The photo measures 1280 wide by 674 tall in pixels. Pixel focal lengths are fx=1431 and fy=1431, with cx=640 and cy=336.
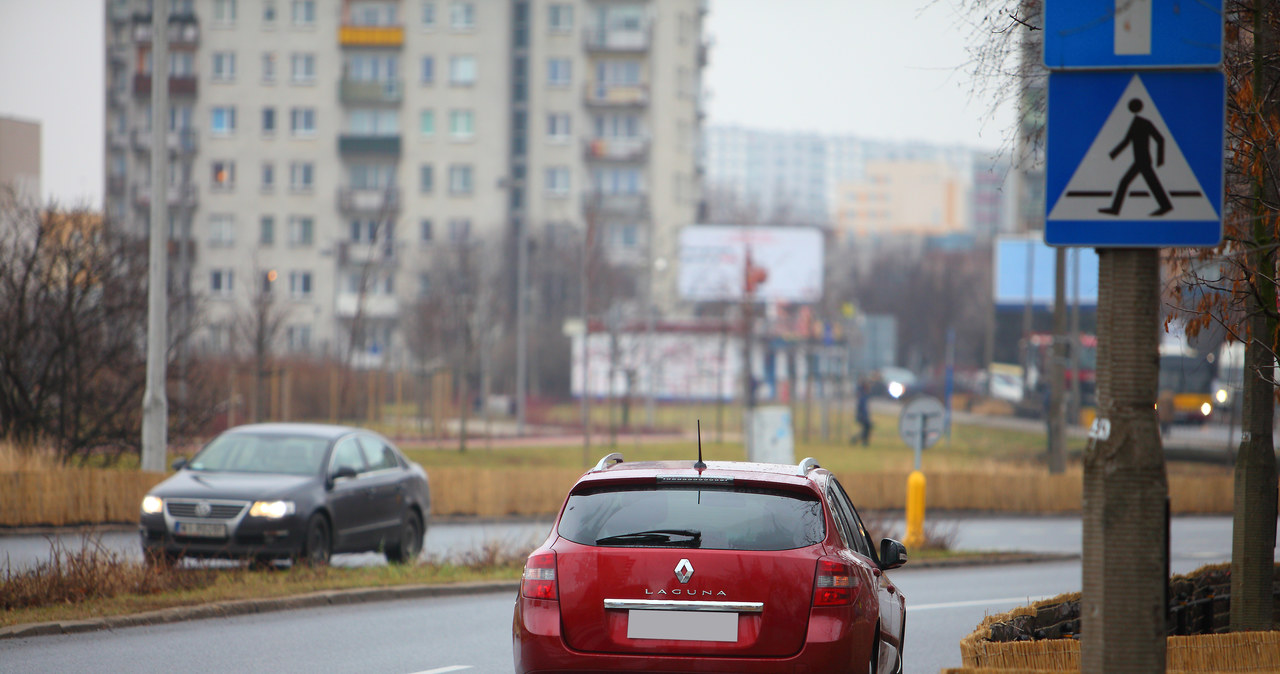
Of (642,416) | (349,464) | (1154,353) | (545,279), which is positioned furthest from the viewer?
(545,279)

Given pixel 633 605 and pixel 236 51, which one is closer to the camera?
pixel 633 605

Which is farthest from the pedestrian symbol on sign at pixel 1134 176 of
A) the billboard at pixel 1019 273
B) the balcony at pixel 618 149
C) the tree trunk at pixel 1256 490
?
the balcony at pixel 618 149

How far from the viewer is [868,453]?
4022 cm

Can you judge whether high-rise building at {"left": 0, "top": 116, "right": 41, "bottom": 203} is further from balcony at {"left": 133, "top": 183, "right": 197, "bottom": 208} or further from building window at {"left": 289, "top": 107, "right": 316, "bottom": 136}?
building window at {"left": 289, "top": 107, "right": 316, "bottom": 136}

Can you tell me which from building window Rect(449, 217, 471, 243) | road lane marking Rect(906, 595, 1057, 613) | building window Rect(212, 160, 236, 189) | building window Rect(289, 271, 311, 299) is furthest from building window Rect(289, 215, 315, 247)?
road lane marking Rect(906, 595, 1057, 613)

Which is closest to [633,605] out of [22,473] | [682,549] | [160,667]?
[682,549]

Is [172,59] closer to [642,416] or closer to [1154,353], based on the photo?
[642,416]

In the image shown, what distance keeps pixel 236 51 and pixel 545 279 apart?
2188 cm

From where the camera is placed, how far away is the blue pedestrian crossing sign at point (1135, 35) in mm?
4844

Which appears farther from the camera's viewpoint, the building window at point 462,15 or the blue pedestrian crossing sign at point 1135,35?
the building window at point 462,15

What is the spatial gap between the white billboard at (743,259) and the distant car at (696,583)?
60.0 meters

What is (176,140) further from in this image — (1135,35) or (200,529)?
(1135,35)

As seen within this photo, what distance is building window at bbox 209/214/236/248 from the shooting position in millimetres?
82062

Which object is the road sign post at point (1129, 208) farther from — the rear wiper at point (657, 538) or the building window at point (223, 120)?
the building window at point (223, 120)
